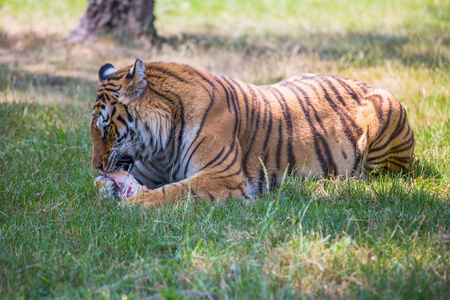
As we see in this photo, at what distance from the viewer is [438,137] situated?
517 cm

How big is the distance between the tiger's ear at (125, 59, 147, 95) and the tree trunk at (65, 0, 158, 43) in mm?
5589

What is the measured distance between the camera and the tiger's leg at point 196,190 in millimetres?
3787

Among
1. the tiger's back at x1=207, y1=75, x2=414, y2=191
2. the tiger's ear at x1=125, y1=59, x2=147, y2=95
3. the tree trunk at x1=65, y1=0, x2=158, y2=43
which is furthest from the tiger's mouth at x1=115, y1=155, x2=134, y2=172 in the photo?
the tree trunk at x1=65, y1=0, x2=158, y2=43

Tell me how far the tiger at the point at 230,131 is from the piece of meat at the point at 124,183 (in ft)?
0.20

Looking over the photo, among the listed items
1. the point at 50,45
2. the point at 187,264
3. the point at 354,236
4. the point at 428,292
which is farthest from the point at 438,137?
the point at 50,45

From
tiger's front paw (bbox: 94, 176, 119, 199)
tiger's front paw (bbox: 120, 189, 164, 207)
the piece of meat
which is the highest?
tiger's front paw (bbox: 120, 189, 164, 207)

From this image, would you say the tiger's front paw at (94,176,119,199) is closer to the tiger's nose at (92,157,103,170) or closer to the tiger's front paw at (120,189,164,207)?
the tiger's nose at (92,157,103,170)

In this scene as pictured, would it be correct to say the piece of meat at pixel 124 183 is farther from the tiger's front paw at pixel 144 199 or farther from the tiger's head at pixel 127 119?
the tiger's front paw at pixel 144 199

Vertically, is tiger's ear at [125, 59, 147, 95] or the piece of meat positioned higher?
tiger's ear at [125, 59, 147, 95]

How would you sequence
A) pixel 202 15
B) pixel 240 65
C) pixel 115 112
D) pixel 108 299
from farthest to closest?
pixel 202 15, pixel 240 65, pixel 115 112, pixel 108 299

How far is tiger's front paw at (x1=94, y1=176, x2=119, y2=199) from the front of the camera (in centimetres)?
409

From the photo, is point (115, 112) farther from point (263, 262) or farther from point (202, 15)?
point (202, 15)

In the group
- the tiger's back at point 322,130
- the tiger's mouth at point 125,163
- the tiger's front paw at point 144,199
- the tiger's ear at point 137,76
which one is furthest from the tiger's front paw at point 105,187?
the tiger's back at point 322,130

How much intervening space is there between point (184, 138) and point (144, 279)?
1531 mm
